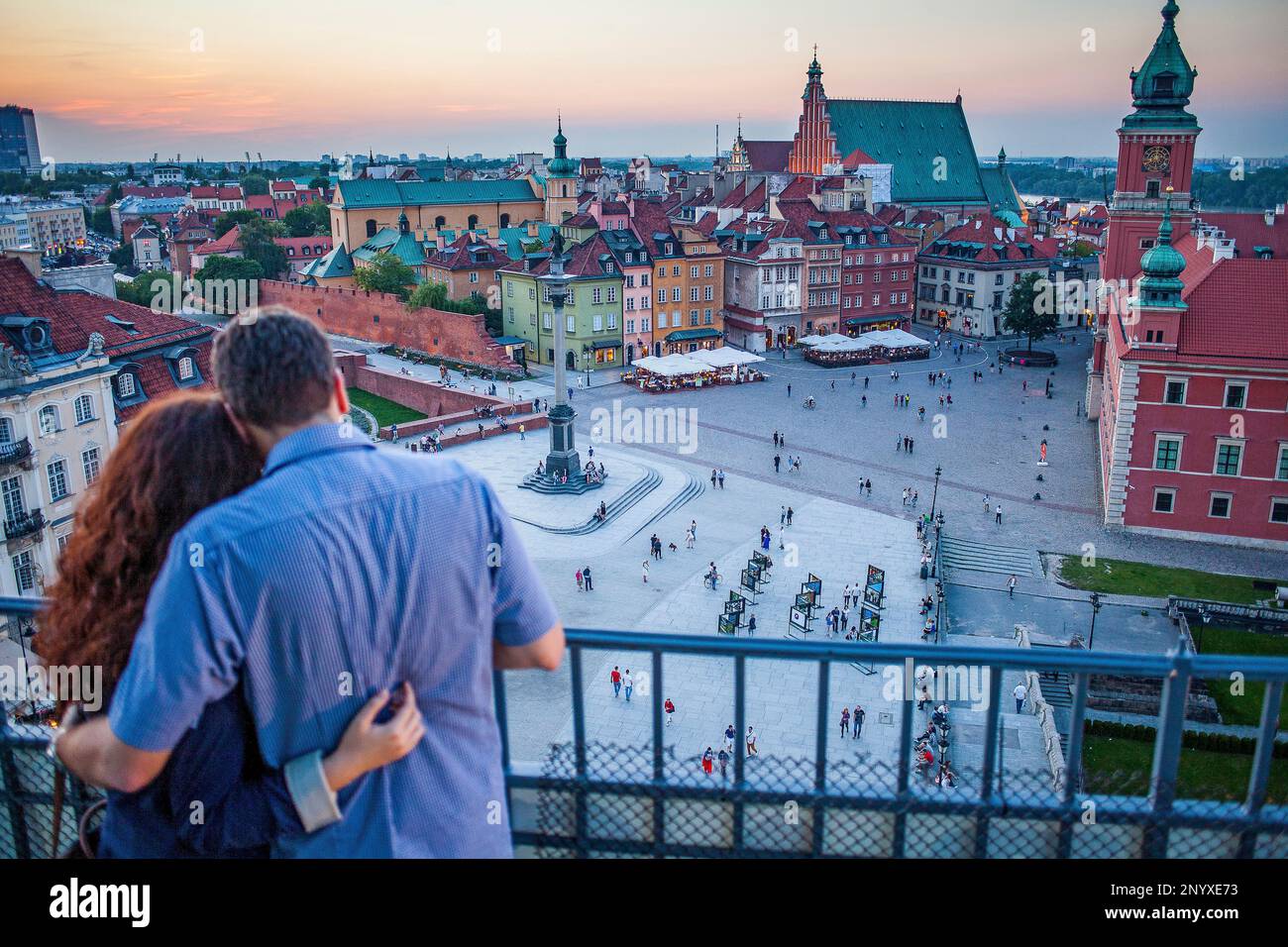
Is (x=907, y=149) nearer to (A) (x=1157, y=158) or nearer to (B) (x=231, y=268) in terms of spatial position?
(A) (x=1157, y=158)

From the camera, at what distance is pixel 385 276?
174 ft

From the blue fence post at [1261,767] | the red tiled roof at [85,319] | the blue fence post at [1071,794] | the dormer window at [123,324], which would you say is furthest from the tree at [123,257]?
the blue fence post at [1261,767]

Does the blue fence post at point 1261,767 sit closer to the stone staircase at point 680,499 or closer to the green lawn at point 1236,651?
the green lawn at point 1236,651

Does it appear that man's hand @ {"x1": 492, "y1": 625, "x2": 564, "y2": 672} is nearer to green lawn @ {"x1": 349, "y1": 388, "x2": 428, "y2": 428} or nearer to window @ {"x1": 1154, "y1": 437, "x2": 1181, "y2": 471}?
window @ {"x1": 1154, "y1": 437, "x2": 1181, "y2": 471}

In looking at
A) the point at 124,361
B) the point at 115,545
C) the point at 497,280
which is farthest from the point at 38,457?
the point at 497,280

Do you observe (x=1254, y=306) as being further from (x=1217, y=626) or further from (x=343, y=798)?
(x=343, y=798)

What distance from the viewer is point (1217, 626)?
21328mm

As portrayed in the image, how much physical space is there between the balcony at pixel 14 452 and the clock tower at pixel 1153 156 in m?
33.5

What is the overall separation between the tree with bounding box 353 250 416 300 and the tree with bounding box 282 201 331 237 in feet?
89.4

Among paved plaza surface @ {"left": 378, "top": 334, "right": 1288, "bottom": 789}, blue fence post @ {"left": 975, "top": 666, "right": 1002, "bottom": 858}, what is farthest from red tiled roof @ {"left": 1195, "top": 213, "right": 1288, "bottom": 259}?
blue fence post @ {"left": 975, "top": 666, "right": 1002, "bottom": 858}

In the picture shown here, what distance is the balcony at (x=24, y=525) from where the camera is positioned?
17766 millimetres

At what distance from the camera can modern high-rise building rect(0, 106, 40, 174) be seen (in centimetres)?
16238

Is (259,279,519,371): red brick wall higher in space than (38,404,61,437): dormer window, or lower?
lower

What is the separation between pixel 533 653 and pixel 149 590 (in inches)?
41.4
